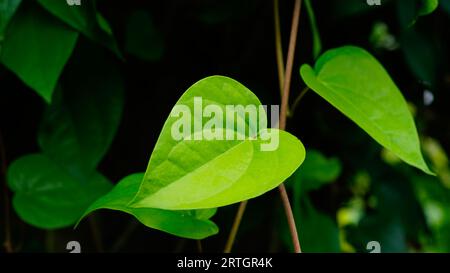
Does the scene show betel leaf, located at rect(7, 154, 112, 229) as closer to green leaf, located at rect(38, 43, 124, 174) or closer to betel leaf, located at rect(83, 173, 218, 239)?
green leaf, located at rect(38, 43, 124, 174)

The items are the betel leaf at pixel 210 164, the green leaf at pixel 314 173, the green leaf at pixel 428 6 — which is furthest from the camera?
the green leaf at pixel 314 173

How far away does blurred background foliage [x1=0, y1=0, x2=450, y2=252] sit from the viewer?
0.53 meters

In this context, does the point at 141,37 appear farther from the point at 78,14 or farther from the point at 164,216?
the point at 164,216

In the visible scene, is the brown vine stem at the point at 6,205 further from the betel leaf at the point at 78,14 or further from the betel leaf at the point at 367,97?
the betel leaf at the point at 367,97

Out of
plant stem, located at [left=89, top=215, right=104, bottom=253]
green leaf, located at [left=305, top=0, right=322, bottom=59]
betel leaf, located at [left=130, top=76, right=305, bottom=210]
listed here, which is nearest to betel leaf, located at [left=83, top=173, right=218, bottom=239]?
betel leaf, located at [left=130, top=76, right=305, bottom=210]

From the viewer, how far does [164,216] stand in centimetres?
36

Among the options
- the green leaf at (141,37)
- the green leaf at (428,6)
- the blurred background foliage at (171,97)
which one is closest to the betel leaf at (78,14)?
the blurred background foliage at (171,97)

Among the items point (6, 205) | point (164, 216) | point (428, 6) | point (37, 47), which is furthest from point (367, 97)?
point (6, 205)

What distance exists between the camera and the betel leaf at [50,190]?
533mm

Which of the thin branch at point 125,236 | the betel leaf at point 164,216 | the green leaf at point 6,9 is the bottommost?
the thin branch at point 125,236

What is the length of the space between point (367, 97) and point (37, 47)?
30 centimetres

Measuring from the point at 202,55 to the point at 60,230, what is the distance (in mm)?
306

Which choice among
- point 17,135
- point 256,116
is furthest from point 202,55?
point 256,116

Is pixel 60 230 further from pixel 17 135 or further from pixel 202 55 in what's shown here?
pixel 202 55
